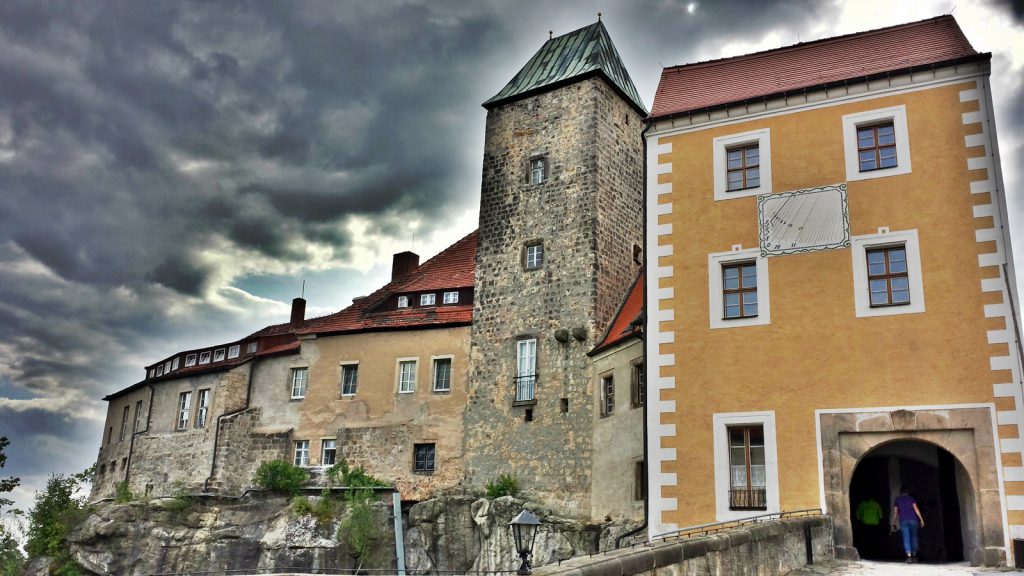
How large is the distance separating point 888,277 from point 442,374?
1769cm

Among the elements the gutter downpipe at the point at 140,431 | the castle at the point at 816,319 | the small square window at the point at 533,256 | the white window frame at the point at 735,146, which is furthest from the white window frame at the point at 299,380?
the white window frame at the point at 735,146

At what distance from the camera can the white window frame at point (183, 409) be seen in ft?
132

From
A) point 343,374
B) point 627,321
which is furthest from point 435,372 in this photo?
point 627,321

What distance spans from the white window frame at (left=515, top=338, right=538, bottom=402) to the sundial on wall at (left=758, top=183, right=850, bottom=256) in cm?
1211

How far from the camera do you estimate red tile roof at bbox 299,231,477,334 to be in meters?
34.1

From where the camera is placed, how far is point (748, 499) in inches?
719

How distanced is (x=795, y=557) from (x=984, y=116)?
9563 mm

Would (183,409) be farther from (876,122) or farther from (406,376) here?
(876,122)

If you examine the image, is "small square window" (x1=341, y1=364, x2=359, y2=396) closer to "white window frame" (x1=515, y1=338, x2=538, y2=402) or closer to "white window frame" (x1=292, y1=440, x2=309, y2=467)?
"white window frame" (x1=292, y1=440, x2=309, y2=467)

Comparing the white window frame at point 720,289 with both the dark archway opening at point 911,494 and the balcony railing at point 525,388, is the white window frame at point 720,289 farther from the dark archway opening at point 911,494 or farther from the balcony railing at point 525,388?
the balcony railing at point 525,388

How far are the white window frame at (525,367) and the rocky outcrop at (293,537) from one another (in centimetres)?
323

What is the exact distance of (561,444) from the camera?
2900cm

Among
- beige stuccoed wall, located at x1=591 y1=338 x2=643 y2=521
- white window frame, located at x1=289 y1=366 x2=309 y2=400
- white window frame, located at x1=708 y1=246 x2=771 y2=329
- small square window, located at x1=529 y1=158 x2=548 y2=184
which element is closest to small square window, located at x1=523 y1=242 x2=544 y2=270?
small square window, located at x1=529 y1=158 x2=548 y2=184

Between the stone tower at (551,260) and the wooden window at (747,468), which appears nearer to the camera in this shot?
the wooden window at (747,468)
